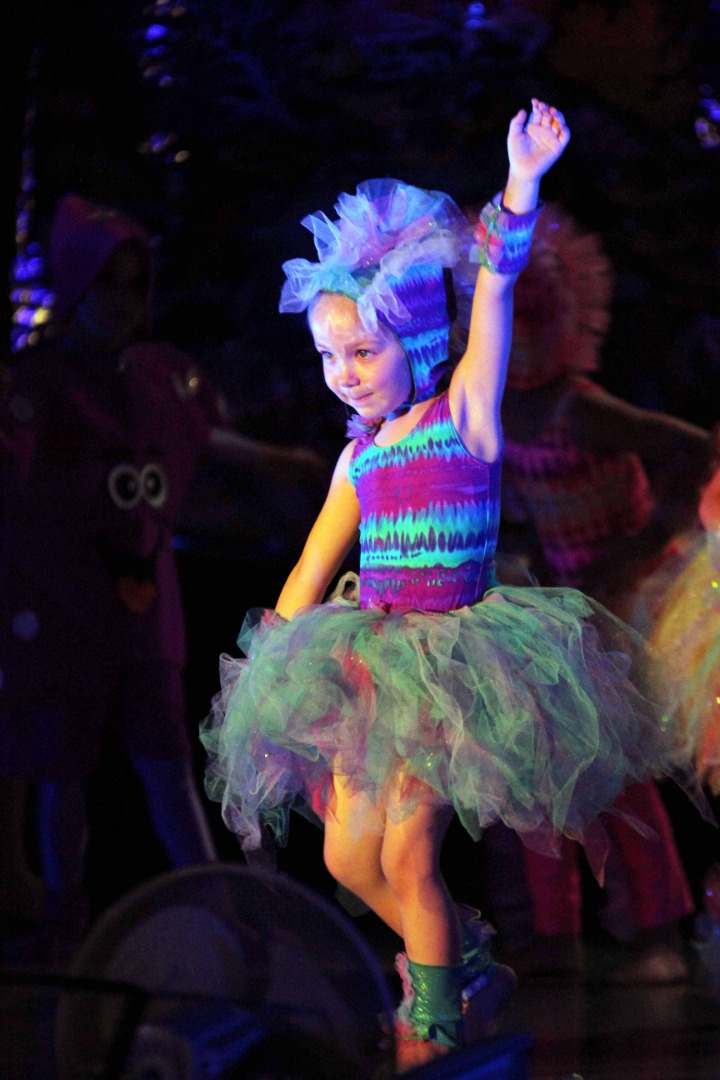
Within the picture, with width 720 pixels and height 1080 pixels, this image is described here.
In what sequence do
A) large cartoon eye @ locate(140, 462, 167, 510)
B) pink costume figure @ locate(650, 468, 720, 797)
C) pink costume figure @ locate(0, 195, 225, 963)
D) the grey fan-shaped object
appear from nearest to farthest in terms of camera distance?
the grey fan-shaped object
pink costume figure @ locate(650, 468, 720, 797)
pink costume figure @ locate(0, 195, 225, 963)
large cartoon eye @ locate(140, 462, 167, 510)

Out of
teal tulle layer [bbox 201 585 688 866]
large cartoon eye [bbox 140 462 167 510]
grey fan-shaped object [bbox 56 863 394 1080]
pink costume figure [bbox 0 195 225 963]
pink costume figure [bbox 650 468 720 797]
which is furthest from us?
large cartoon eye [bbox 140 462 167 510]

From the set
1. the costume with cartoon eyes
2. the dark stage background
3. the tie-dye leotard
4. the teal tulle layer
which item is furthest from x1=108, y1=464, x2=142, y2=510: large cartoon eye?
the teal tulle layer

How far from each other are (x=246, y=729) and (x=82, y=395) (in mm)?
1345

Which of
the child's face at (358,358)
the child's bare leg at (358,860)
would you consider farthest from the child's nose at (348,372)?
the child's bare leg at (358,860)

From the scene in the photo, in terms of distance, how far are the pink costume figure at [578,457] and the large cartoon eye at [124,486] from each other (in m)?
0.89

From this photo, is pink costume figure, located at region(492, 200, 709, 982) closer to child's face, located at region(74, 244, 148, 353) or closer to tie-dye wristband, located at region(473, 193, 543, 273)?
child's face, located at region(74, 244, 148, 353)

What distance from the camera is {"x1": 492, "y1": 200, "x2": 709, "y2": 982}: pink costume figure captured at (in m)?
3.05

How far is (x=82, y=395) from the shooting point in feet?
9.66

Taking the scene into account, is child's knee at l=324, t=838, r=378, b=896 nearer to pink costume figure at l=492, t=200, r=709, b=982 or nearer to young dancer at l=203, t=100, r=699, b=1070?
young dancer at l=203, t=100, r=699, b=1070

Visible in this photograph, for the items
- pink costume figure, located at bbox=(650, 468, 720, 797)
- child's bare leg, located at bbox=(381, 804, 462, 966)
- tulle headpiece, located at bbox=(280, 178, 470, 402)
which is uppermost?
tulle headpiece, located at bbox=(280, 178, 470, 402)

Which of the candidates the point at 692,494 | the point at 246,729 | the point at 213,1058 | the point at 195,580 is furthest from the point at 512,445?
the point at 213,1058

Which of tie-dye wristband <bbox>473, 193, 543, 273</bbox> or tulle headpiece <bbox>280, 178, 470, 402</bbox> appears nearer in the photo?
tie-dye wristband <bbox>473, 193, 543, 273</bbox>

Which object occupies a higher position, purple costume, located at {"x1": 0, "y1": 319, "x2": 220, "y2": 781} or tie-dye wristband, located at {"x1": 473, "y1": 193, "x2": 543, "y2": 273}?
tie-dye wristband, located at {"x1": 473, "y1": 193, "x2": 543, "y2": 273}

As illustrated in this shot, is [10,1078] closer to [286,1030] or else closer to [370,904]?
[370,904]
